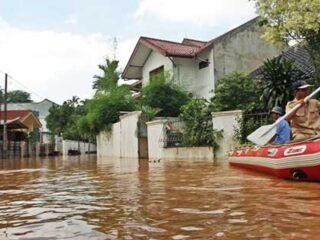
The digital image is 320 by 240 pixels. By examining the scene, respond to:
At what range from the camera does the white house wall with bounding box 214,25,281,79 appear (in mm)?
23438

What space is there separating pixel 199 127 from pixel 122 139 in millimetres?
8330

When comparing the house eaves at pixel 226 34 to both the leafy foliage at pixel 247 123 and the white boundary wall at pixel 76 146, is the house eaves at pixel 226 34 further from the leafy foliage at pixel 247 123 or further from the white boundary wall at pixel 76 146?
the white boundary wall at pixel 76 146

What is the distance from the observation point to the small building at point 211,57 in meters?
23.5

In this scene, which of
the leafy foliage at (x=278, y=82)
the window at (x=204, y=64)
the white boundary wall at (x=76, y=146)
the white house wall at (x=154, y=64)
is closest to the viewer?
the leafy foliage at (x=278, y=82)

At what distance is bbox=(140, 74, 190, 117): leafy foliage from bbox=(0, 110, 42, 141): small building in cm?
1721

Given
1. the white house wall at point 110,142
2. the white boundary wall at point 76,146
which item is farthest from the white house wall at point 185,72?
the white boundary wall at point 76,146

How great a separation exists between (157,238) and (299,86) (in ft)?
15.8

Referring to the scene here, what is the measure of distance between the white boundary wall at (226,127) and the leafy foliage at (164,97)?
741 cm

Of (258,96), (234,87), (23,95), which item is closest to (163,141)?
(234,87)

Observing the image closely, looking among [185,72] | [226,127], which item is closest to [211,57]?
[185,72]

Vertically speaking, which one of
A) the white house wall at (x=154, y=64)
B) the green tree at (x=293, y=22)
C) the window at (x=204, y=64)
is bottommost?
the green tree at (x=293, y=22)

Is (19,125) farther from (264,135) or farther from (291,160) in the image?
(291,160)

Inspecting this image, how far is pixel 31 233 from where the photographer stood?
3.58 metres

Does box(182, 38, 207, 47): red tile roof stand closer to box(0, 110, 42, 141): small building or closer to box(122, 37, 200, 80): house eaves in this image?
box(122, 37, 200, 80): house eaves
